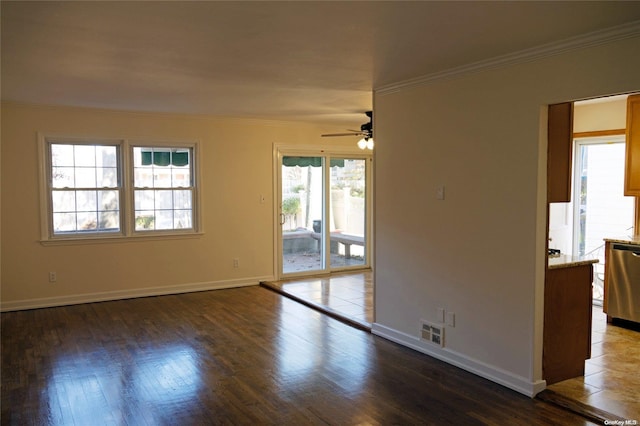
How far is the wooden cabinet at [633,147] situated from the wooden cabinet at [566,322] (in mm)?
1738

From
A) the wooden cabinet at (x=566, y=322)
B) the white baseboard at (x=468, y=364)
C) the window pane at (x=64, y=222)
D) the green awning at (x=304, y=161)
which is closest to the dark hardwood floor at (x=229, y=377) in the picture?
the white baseboard at (x=468, y=364)

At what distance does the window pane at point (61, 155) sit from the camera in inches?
231

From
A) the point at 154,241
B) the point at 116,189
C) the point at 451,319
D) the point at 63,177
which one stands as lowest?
the point at 451,319

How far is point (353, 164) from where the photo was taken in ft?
26.6

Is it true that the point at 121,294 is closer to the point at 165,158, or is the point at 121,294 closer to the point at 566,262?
the point at 165,158

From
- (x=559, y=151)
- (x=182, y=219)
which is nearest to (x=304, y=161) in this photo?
(x=182, y=219)

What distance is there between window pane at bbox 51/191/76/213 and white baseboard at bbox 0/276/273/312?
1043 mm

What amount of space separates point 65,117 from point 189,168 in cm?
160

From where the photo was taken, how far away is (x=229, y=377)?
3.72 meters

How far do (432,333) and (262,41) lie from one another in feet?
8.77

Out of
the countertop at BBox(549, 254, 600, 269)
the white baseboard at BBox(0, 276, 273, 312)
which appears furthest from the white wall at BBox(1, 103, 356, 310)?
the countertop at BBox(549, 254, 600, 269)

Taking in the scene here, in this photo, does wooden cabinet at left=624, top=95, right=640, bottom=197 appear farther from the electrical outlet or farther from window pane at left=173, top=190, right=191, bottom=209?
window pane at left=173, top=190, right=191, bottom=209

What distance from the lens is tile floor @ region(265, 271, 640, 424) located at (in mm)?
3297

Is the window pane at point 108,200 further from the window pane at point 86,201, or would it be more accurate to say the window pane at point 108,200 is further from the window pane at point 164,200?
the window pane at point 164,200
